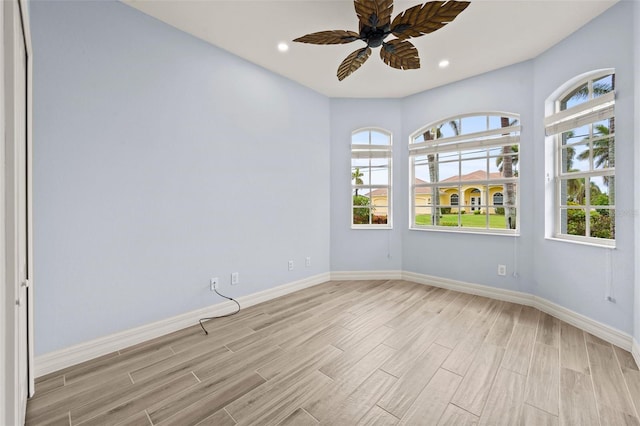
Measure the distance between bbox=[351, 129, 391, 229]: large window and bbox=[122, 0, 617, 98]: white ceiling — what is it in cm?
103

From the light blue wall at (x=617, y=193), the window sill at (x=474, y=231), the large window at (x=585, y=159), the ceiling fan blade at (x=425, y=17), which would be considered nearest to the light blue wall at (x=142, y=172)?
the ceiling fan blade at (x=425, y=17)

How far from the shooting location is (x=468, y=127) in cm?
389

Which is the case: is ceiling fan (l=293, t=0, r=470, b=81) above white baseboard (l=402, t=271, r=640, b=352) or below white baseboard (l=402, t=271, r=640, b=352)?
above

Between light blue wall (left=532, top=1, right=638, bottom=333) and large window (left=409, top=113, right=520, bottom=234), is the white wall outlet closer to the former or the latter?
light blue wall (left=532, top=1, right=638, bottom=333)

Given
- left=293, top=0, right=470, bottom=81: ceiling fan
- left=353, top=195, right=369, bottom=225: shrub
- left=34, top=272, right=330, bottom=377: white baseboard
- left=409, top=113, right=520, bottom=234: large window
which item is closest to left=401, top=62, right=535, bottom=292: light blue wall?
left=409, top=113, right=520, bottom=234: large window

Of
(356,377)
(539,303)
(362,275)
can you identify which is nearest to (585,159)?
(539,303)

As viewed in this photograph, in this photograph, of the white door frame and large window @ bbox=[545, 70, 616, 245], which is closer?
the white door frame

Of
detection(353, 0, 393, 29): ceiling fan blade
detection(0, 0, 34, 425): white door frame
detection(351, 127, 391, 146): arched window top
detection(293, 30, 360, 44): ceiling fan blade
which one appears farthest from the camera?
detection(351, 127, 391, 146): arched window top

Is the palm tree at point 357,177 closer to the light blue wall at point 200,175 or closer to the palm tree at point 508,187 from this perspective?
the light blue wall at point 200,175

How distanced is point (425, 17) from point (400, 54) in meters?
0.48

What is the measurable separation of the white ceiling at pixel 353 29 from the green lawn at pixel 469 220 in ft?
6.37

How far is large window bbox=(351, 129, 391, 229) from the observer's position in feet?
14.8

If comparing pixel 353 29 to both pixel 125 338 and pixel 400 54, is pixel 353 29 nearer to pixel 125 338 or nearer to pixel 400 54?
pixel 400 54

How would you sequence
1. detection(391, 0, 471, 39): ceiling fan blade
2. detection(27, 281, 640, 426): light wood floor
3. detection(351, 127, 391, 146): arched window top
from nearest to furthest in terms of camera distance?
1. detection(27, 281, 640, 426): light wood floor
2. detection(391, 0, 471, 39): ceiling fan blade
3. detection(351, 127, 391, 146): arched window top
